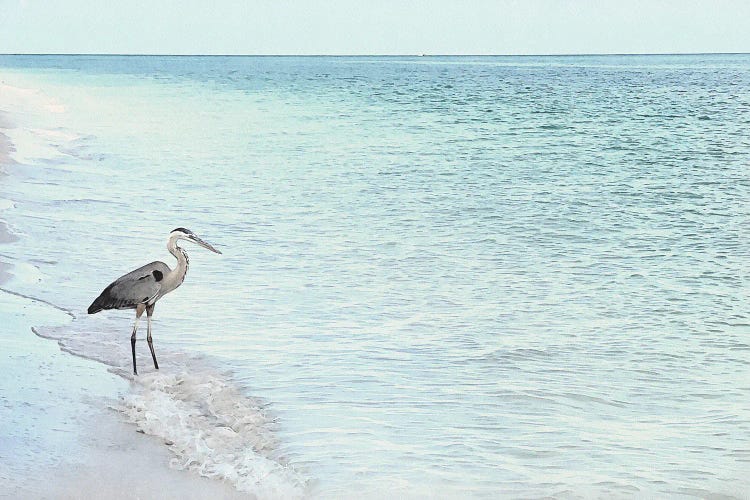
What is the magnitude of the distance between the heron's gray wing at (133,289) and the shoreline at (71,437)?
416mm

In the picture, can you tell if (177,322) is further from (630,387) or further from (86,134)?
(86,134)

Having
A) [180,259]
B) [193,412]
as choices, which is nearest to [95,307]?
[180,259]

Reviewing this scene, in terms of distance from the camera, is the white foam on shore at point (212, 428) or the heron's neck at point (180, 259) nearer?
the white foam on shore at point (212, 428)


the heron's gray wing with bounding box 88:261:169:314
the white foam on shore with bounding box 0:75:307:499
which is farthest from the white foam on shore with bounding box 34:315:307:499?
the heron's gray wing with bounding box 88:261:169:314

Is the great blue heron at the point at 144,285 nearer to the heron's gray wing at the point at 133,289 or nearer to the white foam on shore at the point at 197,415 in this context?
the heron's gray wing at the point at 133,289

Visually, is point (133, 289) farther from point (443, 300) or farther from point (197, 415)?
point (443, 300)

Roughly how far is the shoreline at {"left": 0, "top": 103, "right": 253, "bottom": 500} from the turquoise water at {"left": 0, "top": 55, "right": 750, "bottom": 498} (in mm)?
376

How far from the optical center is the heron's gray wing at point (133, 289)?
5930mm

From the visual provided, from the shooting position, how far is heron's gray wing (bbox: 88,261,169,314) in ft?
19.5

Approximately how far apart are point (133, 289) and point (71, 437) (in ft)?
3.88

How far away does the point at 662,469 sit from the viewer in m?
4.90

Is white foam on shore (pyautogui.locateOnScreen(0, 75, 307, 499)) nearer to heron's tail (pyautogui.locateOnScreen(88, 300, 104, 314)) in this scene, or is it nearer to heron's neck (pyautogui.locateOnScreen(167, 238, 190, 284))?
heron's tail (pyautogui.locateOnScreen(88, 300, 104, 314))

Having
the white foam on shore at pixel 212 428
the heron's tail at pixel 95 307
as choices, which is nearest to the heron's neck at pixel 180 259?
the heron's tail at pixel 95 307

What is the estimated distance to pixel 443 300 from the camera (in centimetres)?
815
